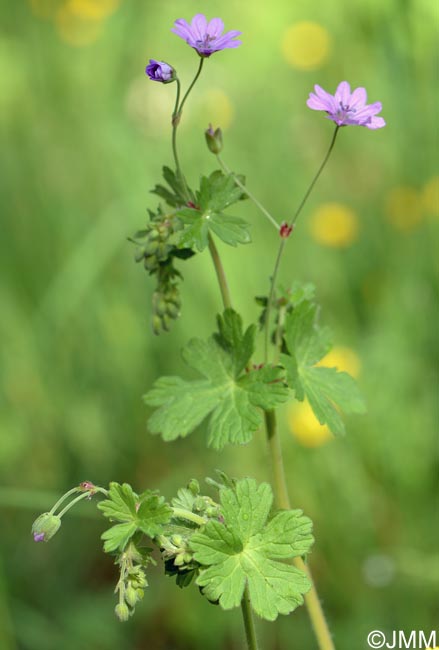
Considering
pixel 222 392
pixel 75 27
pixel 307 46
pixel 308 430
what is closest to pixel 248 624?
pixel 222 392

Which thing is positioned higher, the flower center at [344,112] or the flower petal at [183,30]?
the flower petal at [183,30]

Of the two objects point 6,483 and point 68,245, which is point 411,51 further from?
point 6,483

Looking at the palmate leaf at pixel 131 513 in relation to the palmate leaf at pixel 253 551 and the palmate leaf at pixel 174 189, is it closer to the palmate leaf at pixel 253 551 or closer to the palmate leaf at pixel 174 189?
the palmate leaf at pixel 253 551

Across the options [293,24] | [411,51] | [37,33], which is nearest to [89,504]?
[411,51]

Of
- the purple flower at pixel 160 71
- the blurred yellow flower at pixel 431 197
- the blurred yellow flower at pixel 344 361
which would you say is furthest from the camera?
the blurred yellow flower at pixel 431 197

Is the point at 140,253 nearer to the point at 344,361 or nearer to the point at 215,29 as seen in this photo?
the point at 215,29

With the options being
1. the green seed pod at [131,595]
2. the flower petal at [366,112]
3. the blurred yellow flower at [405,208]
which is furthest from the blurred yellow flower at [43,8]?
the green seed pod at [131,595]

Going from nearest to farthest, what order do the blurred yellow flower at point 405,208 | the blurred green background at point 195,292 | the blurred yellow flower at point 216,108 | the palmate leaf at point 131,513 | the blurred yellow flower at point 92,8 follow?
the palmate leaf at point 131,513, the blurred green background at point 195,292, the blurred yellow flower at point 405,208, the blurred yellow flower at point 216,108, the blurred yellow flower at point 92,8

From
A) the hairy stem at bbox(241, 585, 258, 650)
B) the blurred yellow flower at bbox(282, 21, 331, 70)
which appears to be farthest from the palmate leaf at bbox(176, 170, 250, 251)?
the blurred yellow flower at bbox(282, 21, 331, 70)
